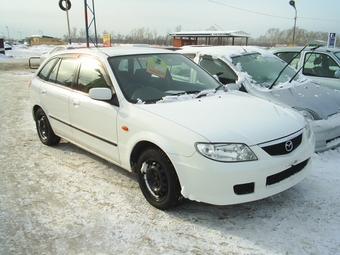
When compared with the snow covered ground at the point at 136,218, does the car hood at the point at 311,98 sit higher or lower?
higher

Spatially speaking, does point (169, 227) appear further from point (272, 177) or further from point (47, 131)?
point (47, 131)

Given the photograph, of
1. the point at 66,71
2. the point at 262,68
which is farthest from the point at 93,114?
the point at 262,68

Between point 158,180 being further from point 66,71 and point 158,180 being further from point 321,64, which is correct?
point 321,64

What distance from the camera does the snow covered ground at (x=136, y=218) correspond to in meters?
2.72

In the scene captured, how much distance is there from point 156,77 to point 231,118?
1.29m

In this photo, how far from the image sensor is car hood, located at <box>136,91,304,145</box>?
2.87 meters

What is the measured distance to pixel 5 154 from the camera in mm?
4969

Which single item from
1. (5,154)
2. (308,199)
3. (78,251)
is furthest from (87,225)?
(5,154)

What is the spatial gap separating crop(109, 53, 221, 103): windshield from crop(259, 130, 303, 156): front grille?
131 cm

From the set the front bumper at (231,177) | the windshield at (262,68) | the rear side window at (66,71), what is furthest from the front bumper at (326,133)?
the rear side window at (66,71)

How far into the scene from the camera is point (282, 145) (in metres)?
3.00

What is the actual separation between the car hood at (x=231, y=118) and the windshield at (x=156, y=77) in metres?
0.29

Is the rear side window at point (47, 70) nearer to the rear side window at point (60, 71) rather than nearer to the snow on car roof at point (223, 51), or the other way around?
the rear side window at point (60, 71)

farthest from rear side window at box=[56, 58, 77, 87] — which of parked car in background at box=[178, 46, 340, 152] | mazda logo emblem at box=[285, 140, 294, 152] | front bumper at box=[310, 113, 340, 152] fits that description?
front bumper at box=[310, 113, 340, 152]
